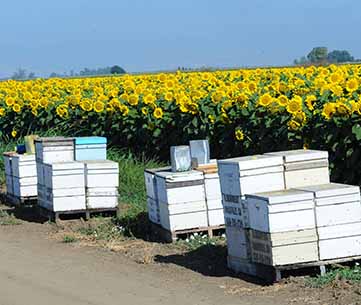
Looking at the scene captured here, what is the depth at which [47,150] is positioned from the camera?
11.9 m

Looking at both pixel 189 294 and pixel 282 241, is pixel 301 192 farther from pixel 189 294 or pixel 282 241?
pixel 189 294

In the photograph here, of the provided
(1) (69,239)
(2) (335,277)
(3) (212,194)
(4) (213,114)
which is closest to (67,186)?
(1) (69,239)

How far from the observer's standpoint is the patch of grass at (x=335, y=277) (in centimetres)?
756

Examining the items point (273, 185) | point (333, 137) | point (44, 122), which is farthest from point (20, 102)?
point (273, 185)

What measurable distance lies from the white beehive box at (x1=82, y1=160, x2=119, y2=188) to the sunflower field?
2.31 metres

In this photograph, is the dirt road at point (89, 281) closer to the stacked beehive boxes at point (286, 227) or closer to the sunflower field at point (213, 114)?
the stacked beehive boxes at point (286, 227)

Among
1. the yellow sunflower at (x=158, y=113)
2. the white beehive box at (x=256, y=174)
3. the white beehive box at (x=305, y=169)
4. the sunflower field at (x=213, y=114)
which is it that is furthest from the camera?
the yellow sunflower at (x=158, y=113)

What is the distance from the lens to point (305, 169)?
27.2 ft

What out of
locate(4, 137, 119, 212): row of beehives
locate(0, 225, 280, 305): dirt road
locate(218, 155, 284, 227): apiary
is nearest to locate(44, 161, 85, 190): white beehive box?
locate(4, 137, 119, 212): row of beehives

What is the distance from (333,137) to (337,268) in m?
3.36

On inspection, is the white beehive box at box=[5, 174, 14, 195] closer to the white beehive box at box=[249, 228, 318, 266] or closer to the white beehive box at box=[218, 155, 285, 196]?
the white beehive box at box=[218, 155, 285, 196]

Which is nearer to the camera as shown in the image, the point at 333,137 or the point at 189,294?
the point at 189,294

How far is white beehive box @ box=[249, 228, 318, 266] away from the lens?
25.1 ft

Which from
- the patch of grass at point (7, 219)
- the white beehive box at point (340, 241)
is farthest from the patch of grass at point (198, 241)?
the patch of grass at point (7, 219)
